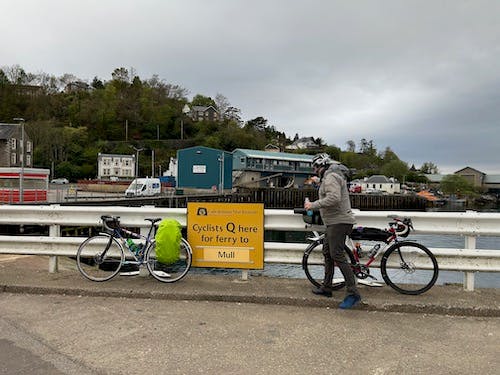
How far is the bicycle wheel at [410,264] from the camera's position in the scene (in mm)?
5164

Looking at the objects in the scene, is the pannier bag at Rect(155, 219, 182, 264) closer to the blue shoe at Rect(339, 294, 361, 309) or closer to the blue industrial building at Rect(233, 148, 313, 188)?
the blue shoe at Rect(339, 294, 361, 309)

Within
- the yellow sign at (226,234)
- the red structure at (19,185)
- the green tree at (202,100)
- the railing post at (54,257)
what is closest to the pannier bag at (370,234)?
the yellow sign at (226,234)

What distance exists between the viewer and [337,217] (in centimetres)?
486

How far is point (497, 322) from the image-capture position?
4.44m

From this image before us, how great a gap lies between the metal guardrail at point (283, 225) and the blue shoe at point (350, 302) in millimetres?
977

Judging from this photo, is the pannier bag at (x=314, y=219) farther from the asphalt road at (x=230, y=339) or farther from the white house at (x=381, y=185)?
the white house at (x=381, y=185)

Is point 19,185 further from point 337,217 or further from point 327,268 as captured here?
point 337,217

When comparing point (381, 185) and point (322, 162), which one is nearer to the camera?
point (322, 162)

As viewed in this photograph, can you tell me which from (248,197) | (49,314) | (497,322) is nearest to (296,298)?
(497,322)

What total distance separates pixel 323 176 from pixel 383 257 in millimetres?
1282

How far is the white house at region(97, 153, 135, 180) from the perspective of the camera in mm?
93625

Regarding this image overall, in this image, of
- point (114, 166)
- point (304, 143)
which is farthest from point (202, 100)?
point (114, 166)

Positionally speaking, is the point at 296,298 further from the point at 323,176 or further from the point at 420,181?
the point at 420,181

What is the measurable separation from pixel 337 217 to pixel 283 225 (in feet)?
3.31
